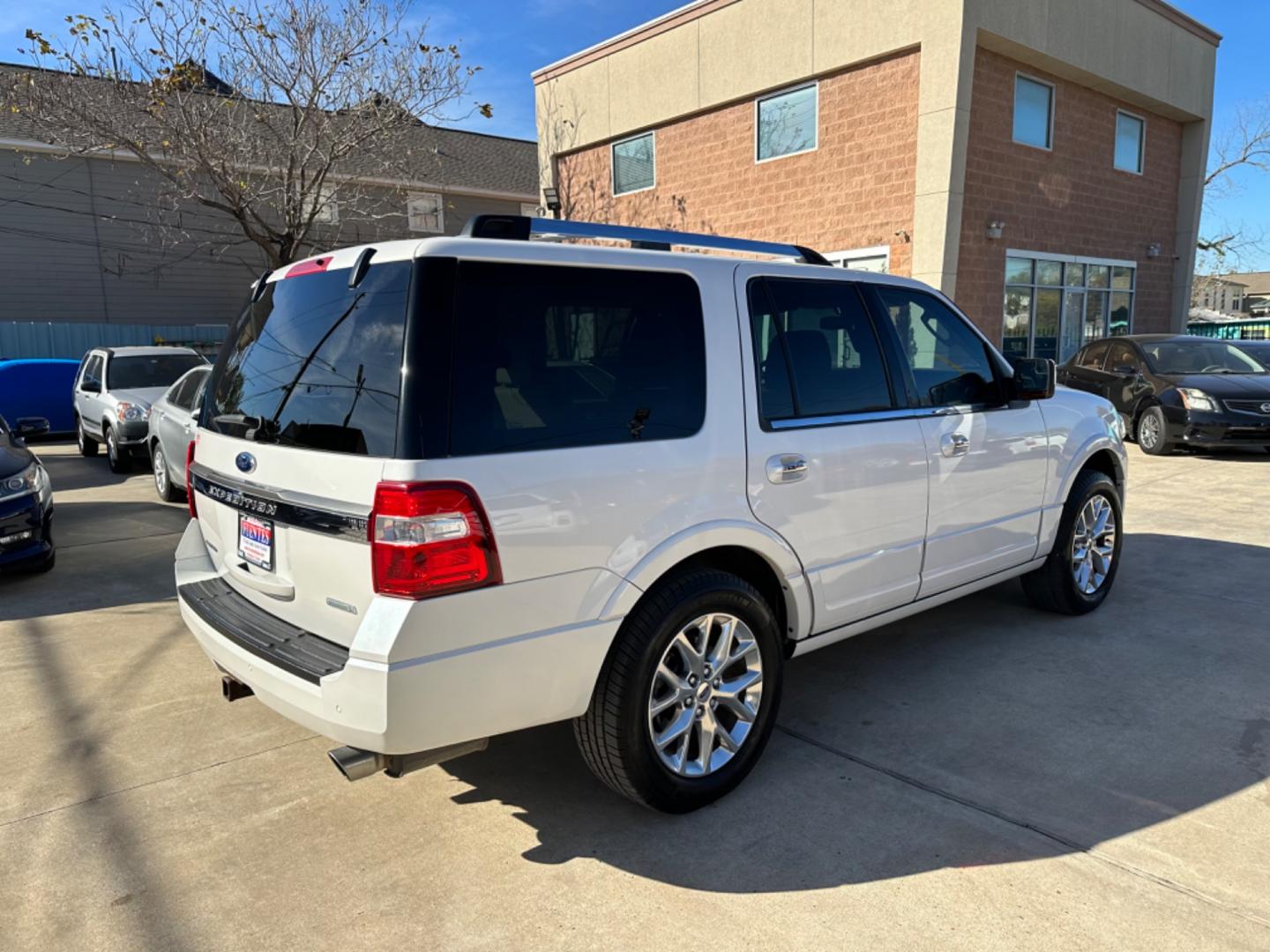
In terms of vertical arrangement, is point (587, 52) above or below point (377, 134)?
above

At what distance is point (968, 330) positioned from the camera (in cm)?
440

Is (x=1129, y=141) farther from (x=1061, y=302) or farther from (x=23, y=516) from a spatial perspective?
(x=23, y=516)

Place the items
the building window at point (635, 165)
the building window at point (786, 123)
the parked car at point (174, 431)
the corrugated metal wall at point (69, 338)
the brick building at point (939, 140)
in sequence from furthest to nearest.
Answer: the building window at point (635, 165), the corrugated metal wall at point (69, 338), the building window at point (786, 123), the brick building at point (939, 140), the parked car at point (174, 431)

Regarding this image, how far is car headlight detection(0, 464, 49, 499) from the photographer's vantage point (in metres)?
5.92

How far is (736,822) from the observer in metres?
3.04

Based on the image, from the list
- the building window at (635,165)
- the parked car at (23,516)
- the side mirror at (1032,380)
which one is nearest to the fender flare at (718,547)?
the side mirror at (1032,380)

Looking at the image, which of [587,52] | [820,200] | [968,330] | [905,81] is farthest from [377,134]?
[968,330]

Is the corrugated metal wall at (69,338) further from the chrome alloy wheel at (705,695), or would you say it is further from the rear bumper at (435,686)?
the chrome alloy wheel at (705,695)

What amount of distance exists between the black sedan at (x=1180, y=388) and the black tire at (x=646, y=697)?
1004 cm

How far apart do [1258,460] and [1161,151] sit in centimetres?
1057

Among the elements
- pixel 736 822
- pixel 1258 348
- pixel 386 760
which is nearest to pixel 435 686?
pixel 386 760

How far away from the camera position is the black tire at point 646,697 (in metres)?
2.82

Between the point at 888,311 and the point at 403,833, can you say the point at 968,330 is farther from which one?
the point at 403,833

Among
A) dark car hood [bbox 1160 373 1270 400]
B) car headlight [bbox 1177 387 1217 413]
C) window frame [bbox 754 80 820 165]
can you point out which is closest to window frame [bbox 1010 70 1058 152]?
window frame [bbox 754 80 820 165]
